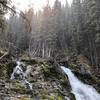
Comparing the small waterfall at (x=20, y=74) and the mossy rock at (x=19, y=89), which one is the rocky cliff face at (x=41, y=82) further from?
the small waterfall at (x=20, y=74)

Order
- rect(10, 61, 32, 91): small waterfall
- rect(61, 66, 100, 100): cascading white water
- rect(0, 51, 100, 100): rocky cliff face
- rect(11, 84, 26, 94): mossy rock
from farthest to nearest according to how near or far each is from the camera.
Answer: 1. rect(61, 66, 100, 100): cascading white water
2. rect(10, 61, 32, 91): small waterfall
3. rect(11, 84, 26, 94): mossy rock
4. rect(0, 51, 100, 100): rocky cliff face

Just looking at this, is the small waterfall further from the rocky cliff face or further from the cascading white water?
the cascading white water

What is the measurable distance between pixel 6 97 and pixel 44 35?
44.6m

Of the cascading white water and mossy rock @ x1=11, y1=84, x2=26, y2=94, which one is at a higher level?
mossy rock @ x1=11, y1=84, x2=26, y2=94

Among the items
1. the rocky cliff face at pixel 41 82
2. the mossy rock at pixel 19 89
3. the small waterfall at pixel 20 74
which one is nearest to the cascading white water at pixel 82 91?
the rocky cliff face at pixel 41 82

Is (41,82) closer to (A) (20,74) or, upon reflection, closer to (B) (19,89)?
(A) (20,74)

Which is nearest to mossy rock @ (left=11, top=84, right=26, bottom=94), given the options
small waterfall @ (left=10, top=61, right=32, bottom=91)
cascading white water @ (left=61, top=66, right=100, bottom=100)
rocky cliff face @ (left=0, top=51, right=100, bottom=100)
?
rocky cliff face @ (left=0, top=51, right=100, bottom=100)

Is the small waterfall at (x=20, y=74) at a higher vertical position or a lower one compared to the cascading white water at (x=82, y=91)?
higher

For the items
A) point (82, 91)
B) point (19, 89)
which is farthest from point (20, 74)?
point (82, 91)

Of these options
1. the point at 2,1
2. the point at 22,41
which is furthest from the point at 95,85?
the point at 22,41

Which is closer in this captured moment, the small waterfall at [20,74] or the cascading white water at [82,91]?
the small waterfall at [20,74]

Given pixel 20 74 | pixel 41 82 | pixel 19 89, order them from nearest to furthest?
pixel 19 89, pixel 41 82, pixel 20 74

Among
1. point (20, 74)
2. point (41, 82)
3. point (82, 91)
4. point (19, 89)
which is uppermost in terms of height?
point (20, 74)

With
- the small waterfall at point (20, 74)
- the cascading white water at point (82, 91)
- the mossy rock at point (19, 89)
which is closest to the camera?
the mossy rock at point (19, 89)
